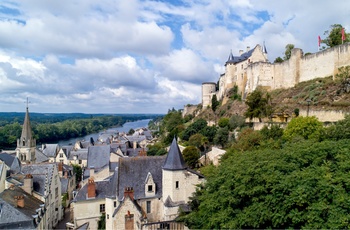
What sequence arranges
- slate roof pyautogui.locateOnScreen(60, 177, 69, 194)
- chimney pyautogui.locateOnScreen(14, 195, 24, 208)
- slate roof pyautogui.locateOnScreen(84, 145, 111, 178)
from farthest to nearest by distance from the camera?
1. slate roof pyautogui.locateOnScreen(84, 145, 111, 178)
2. slate roof pyautogui.locateOnScreen(60, 177, 69, 194)
3. chimney pyautogui.locateOnScreen(14, 195, 24, 208)

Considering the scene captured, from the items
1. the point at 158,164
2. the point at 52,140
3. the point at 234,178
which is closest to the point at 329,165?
the point at 234,178

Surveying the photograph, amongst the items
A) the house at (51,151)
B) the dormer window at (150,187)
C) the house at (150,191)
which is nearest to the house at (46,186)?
the house at (150,191)

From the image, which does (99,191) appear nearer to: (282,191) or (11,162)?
(282,191)

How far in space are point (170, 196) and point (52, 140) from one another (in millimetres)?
115844

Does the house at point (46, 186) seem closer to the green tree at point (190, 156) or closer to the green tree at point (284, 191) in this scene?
the green tree at point (190, 156)

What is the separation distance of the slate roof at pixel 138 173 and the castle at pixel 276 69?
102ft

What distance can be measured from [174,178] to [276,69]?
131ft

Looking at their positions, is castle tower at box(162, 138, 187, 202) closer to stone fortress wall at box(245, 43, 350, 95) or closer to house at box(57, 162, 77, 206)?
house at box(57, 162, 77, 206)

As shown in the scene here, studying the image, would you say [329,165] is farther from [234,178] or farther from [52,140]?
[52,140]

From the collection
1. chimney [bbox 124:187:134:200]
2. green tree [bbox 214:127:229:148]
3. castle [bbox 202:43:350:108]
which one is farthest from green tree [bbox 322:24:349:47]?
chimney [bbox 124:187:134:200]

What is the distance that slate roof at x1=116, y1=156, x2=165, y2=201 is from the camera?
22.8m

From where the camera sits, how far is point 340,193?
1291 centimetres

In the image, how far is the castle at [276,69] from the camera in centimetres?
4088

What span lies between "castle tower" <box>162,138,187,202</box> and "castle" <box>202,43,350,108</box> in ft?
99.2
